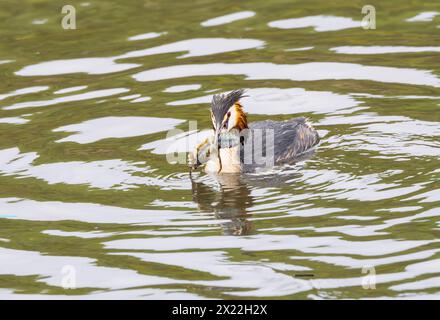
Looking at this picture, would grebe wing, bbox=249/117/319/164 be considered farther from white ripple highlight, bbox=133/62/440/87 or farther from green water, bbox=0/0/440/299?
white ripple highlight, bbox=133/62/440/87

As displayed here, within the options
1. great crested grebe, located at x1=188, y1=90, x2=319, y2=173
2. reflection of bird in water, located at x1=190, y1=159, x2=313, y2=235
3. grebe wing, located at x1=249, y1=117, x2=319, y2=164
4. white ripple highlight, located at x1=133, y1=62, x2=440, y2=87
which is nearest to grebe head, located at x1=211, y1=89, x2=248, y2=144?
great crested grebe, located at x1=188, y1=90, x2=319, y2=173

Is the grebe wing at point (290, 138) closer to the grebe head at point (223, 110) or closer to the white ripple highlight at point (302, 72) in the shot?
the grebe head at point (223, 110)

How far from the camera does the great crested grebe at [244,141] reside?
45.6ft

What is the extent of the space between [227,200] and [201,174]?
1.21 metres

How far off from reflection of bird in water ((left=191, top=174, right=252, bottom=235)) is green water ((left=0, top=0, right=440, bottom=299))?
0.03 meters

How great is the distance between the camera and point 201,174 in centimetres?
1389

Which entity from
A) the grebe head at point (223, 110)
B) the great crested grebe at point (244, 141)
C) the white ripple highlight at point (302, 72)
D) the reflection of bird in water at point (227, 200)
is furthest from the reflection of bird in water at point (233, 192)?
the white ripple highlight at point (302, 72)

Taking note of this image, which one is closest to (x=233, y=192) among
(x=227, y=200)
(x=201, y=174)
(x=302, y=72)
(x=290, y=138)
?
(x=227, y=200)

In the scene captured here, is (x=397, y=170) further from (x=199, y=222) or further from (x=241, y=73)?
(x=241, y=73)

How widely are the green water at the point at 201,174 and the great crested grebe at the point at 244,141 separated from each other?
239 millimetres

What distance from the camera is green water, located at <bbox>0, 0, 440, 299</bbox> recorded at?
1038 cm

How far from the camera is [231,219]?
38.9ft

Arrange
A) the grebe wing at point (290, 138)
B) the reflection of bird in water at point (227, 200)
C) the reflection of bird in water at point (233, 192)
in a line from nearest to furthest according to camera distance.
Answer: the reflection of bird in water at point (227, 200)
the reflection of bird in water at point (233, 192)
the grebe wing at point (290, 138)

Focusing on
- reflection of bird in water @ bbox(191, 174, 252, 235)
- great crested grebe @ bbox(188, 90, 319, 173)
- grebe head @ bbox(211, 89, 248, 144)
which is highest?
grebe head @ bbox(211, 89, 248, 144)
